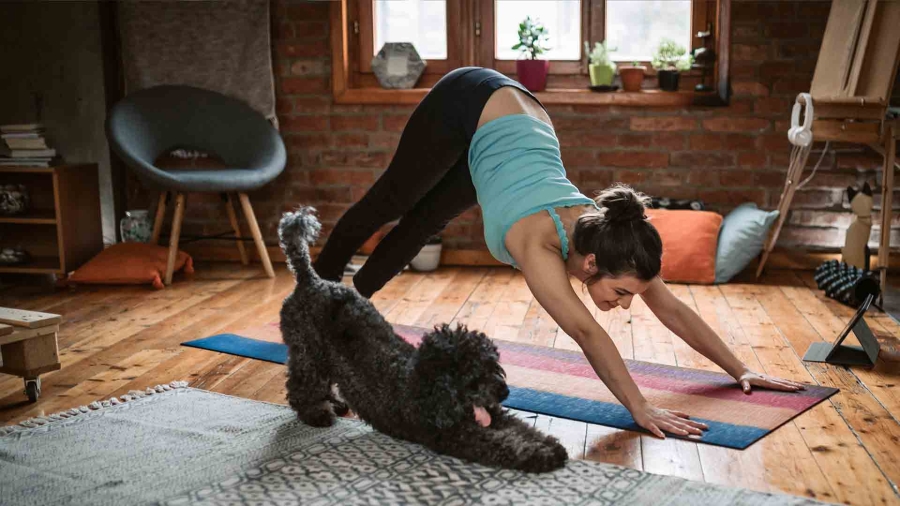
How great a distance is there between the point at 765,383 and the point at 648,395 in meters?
0.33

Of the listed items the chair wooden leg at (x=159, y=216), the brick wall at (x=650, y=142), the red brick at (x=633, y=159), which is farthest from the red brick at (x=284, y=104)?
the red brick at (x=633, y=159)

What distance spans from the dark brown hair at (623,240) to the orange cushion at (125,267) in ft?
8.20

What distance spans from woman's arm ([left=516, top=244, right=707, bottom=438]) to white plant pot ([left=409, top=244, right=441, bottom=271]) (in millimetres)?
2150

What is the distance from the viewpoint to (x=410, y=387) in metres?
1.85

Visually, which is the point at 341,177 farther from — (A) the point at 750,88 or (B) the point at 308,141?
(A) the point at 750,88

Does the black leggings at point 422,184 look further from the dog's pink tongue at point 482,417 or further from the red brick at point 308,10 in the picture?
the red brick at point 308,10

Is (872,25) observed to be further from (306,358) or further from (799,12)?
(306,358)

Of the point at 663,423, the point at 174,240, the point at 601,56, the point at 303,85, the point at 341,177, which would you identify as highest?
the point at 601,56

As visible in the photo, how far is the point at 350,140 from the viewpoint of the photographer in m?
4.43

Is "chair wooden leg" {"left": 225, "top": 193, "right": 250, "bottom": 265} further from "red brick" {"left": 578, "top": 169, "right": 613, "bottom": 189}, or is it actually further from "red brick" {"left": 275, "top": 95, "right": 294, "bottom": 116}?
"red brick" {"left": 578, "top": 169, "right": 613, "bottom": 189}

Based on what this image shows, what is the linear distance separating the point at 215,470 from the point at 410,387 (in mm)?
453

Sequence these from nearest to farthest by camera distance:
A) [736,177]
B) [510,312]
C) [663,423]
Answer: [663,423] → [510,312] → [736,177]

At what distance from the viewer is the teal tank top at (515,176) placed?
2.08 metres

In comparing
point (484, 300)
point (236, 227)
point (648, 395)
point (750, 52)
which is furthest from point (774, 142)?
point (236, 227)
